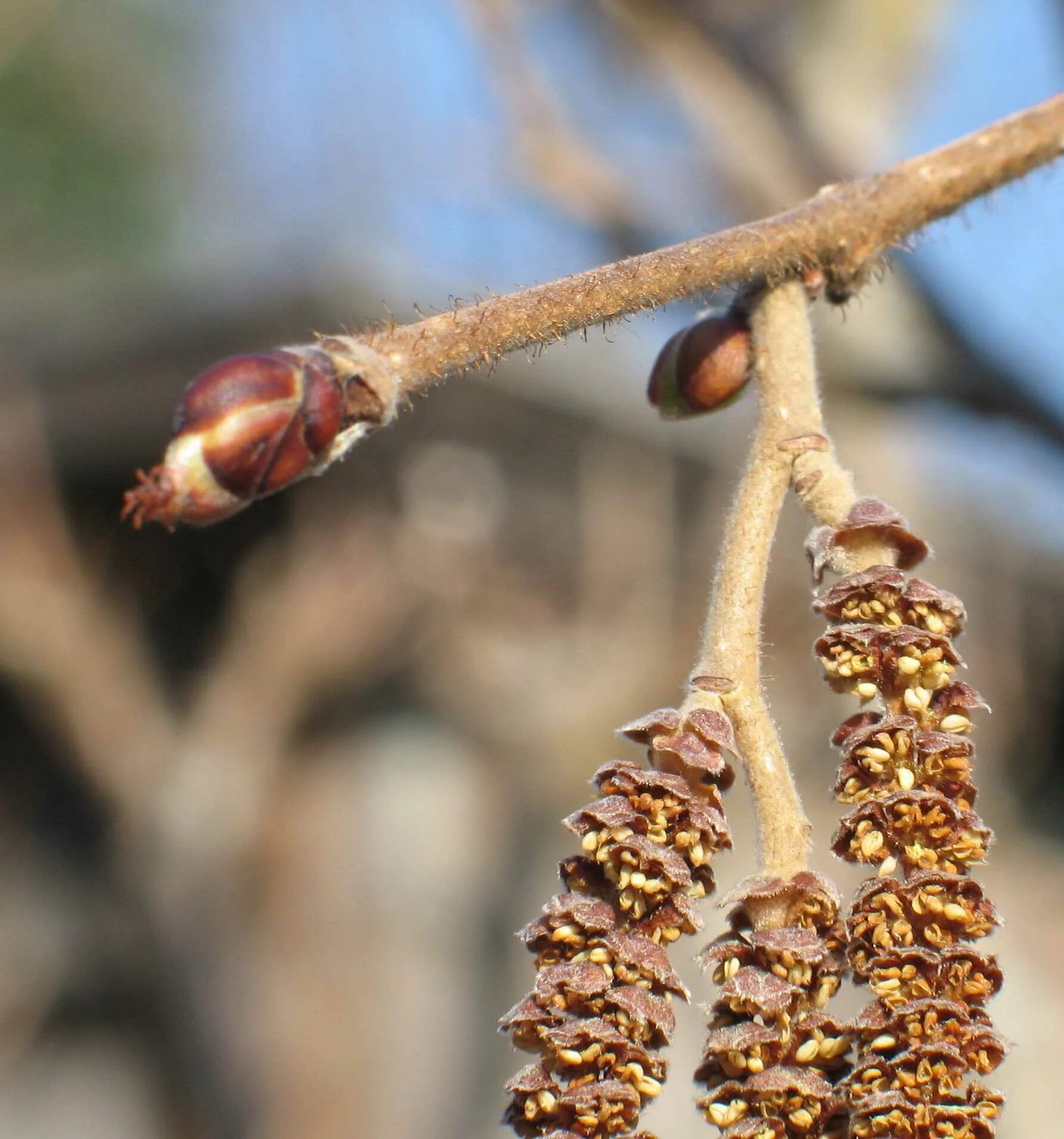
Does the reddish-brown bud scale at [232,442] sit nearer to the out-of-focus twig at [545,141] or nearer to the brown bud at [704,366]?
the brown bud at [704,366]

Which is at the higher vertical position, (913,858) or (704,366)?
(704,366)

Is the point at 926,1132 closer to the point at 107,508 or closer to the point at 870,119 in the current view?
the point at 870,119

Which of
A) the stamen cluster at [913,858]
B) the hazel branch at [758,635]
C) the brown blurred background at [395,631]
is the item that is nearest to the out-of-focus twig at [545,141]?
the brown blurred background at [395,631]

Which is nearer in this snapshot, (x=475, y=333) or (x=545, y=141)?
(x=475, y=333)

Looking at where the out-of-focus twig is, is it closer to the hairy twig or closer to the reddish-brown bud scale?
the hairy twig

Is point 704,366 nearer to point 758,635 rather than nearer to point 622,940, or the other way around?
point 758,635

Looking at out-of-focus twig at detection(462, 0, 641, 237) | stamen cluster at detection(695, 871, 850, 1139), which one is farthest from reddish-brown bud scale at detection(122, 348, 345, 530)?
out-of-focus twig at detection(462, 0, 641, 237)

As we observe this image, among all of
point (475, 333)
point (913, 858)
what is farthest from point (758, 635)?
point (475, 333)
